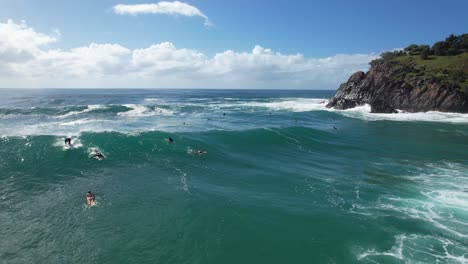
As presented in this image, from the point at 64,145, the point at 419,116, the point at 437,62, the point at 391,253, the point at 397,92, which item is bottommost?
the point at 391,253

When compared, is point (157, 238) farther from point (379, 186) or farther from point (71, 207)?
point (379, 186)

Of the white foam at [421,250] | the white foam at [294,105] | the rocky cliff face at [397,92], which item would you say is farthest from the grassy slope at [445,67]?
the white foam at [421,250]

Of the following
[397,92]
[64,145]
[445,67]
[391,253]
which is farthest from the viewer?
[445,67]

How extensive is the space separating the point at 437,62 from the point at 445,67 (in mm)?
5947

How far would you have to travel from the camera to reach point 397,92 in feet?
223

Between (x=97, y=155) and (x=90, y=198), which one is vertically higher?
(x=97, y=155)

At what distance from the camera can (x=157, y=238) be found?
14812 mm

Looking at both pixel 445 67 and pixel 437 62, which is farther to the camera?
pixel 437 62

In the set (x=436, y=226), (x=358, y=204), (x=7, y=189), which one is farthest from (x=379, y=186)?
(x=7, y=189)

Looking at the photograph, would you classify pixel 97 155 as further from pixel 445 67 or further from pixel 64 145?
pixel 445 67

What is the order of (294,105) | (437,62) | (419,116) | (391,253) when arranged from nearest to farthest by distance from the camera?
(391,253)
(419,116)
(437,62)
(294,105)

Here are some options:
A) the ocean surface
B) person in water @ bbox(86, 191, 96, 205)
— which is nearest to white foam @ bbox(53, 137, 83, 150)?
the ocean surface

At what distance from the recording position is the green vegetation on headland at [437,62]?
211ft

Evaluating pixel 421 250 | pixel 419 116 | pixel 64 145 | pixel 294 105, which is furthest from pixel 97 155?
pixel 294 105
